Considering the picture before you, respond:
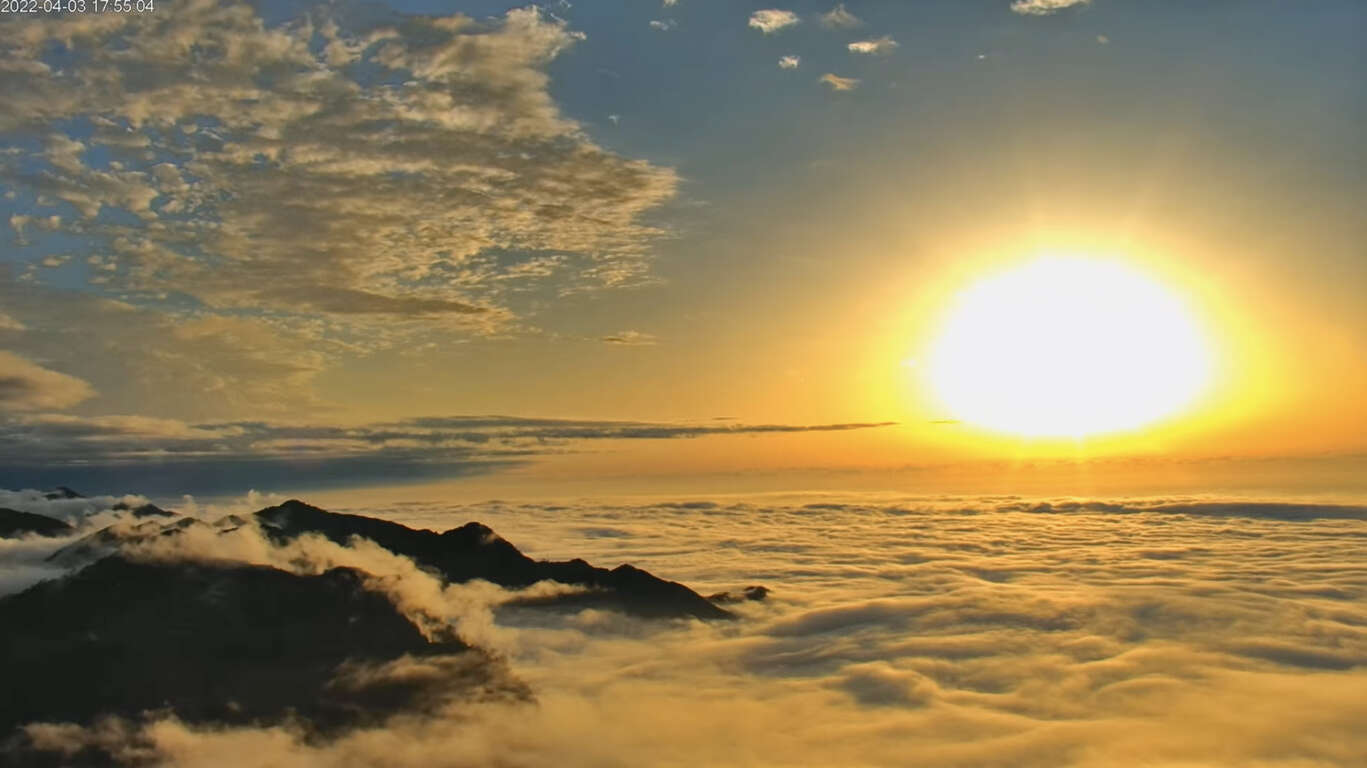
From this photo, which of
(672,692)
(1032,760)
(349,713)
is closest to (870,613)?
(672,692)

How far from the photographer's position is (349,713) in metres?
184

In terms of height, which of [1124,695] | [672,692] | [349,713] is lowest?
[349,713]

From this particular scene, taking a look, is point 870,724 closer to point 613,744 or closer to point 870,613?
point 613,744

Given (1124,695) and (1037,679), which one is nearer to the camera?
(1124,695)

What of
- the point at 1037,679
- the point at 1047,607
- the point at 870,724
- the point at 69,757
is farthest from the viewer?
the point at 1047,607

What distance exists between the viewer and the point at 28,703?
16712 centimetres

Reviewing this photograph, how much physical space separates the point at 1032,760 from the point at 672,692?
69.7 meters

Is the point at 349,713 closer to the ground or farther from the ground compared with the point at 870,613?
closer to the ground

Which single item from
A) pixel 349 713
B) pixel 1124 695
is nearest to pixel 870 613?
pixel 1124 695

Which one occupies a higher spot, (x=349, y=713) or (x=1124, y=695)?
(x=1124, y=695)

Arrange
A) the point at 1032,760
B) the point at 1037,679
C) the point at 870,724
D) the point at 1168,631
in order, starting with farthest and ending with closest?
the point at 1168,631 → the point at 1037,679 → the point at 870,724 → the point at 1032,760

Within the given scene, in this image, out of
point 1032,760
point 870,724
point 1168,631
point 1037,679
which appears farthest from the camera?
point 1168,631

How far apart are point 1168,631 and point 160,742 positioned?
174176 mm

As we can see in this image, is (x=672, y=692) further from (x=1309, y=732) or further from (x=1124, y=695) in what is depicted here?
(x=1309, y=732)
